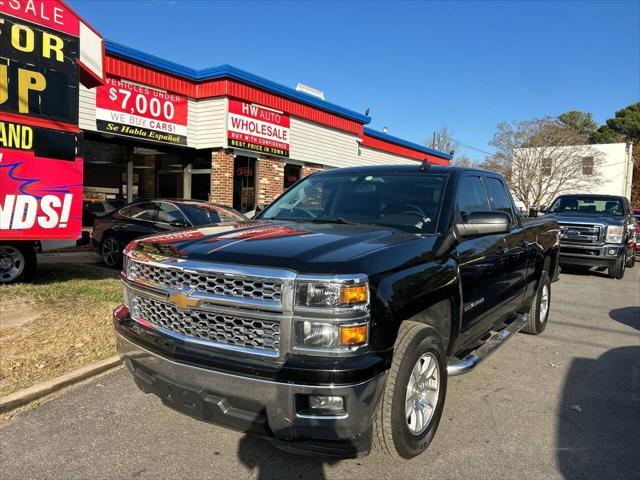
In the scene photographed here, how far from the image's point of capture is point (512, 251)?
443 centimetres

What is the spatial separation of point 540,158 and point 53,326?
34.8m

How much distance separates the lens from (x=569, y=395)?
407 cm

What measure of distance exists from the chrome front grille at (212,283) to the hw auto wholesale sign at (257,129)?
1004 centimetres

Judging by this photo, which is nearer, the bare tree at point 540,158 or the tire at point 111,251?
the tire at point 111,251

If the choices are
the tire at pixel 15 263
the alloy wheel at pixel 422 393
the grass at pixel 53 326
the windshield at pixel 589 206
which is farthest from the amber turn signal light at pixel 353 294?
the windshield at pixel 589 206

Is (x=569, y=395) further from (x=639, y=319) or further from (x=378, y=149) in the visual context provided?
(x=378, y=149)

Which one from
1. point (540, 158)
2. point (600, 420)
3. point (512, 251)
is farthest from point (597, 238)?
point (540, 158)

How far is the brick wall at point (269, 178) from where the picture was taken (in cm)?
1378

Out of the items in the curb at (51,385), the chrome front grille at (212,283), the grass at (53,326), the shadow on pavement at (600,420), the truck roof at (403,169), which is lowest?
the shadow on pavement at (600,420)

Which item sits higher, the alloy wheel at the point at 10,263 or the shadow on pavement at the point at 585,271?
the alloy wheel at the point at 10,263

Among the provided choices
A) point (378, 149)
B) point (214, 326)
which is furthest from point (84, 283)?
point (378, 149)

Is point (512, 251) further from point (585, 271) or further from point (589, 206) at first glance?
point (585, 271)

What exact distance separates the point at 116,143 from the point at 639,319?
455 inches

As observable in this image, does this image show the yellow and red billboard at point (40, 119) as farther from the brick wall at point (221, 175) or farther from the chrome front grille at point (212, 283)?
the brick wall at point (221, 175)
